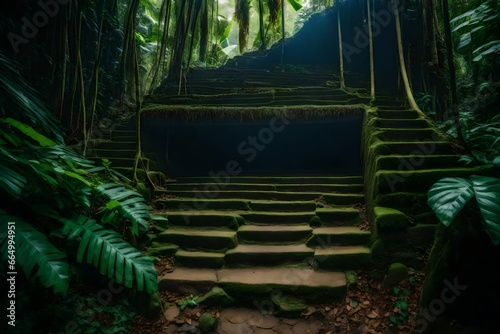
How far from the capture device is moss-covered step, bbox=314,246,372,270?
334 centimetres

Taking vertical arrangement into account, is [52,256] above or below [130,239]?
above

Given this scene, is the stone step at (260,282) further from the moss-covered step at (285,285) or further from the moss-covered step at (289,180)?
the moss-covered step at (289,180)

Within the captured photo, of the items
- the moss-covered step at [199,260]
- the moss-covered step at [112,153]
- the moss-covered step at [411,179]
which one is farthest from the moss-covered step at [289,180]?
the moss-covered step at [199,260]

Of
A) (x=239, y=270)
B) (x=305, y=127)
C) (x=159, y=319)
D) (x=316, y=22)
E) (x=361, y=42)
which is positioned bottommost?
(x=159, y=319)

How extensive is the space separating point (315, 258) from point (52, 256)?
2766 millimetres

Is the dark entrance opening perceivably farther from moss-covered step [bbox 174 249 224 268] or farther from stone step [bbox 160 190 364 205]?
moss-covered step [bbox 174 249 224 268]

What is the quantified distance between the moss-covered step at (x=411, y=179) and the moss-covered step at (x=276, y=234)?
1189 mm

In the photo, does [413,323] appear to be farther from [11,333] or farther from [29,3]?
[29,3]

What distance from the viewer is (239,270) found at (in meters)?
3.55

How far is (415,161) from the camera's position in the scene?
3.90 metres

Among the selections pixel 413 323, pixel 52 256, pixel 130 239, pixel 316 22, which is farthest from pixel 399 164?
pixel 316 22

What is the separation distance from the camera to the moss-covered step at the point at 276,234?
13.1 feet

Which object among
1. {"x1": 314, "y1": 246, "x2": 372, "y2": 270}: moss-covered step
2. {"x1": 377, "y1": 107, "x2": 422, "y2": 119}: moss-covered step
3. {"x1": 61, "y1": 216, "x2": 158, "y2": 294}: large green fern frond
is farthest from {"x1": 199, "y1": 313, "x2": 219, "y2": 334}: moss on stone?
{"x1": 377, "y1": 107, "x2": 422, "y2": 119}: moss-covered step

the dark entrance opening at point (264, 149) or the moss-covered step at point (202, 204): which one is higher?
the dark entrance opening at point (264, 149)
